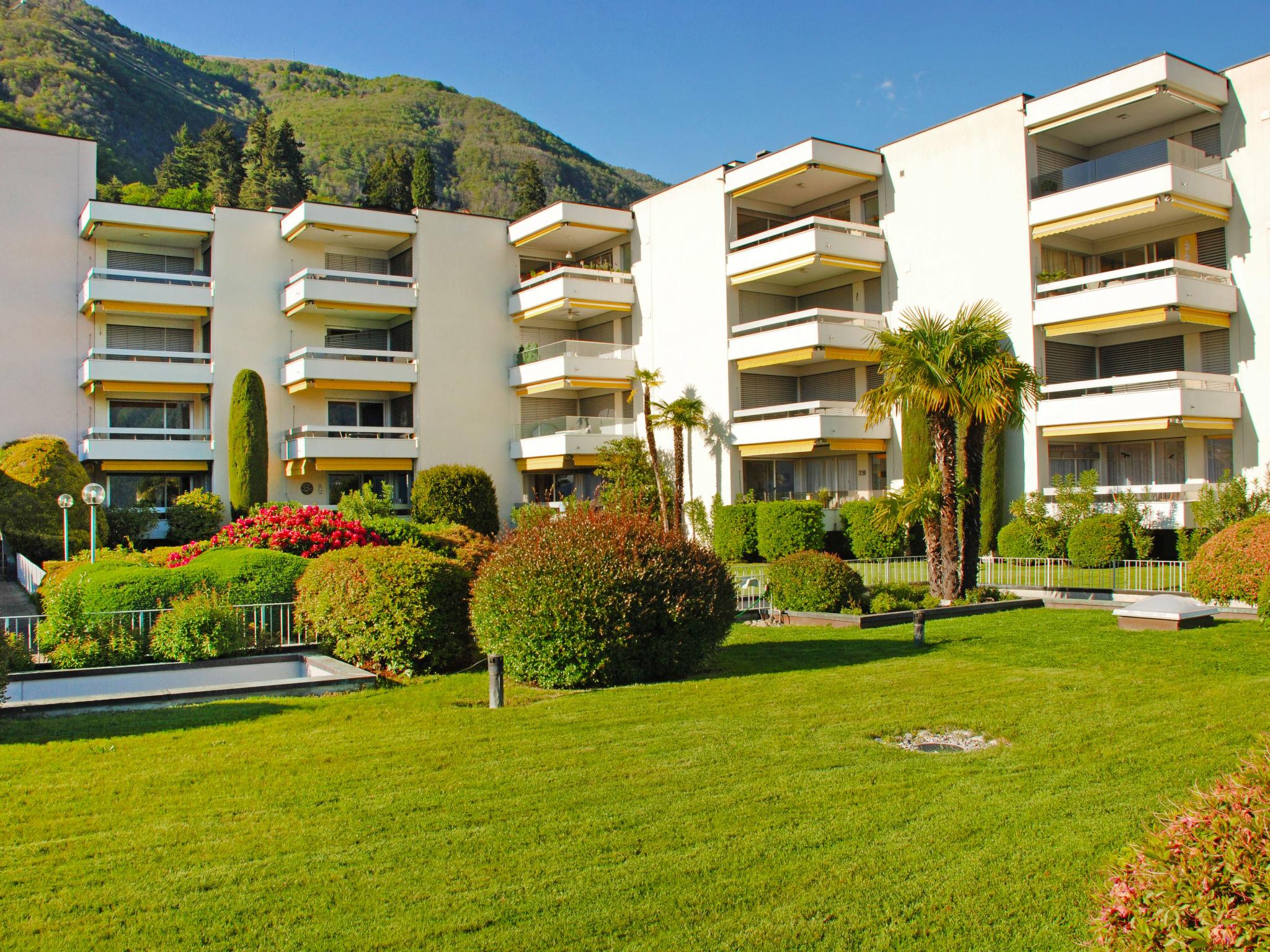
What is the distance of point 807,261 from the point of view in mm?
33594

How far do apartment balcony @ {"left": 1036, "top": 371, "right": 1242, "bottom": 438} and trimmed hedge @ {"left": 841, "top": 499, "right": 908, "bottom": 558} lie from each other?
5.27 metres

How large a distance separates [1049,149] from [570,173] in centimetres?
10044

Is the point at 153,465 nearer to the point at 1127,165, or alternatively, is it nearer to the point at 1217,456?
the point at 1127,165

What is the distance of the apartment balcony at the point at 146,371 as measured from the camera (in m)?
36.1

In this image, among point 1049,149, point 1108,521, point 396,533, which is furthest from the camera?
point 1049,149

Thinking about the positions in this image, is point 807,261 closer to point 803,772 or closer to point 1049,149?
point 1049,149

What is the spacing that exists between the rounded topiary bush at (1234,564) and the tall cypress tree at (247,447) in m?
30.0

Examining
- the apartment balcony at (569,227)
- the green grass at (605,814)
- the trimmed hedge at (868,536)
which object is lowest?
the green grass at (605,814)

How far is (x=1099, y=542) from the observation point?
26141 mm

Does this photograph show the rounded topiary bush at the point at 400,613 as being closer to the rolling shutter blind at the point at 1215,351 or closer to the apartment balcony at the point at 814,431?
the apartment balcony at the point at 814,431

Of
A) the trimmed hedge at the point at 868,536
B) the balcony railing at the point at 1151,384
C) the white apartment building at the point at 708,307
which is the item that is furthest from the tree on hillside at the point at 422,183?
the balcony railing at the point at 1151,384

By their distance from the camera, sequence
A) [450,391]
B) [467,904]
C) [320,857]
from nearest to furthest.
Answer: [467,904]
[320,857]
[450,391]

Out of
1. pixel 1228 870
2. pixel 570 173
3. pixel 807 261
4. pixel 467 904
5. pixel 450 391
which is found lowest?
pixel 467 904

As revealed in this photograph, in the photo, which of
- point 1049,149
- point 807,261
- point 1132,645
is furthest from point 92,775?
point 1049,149
